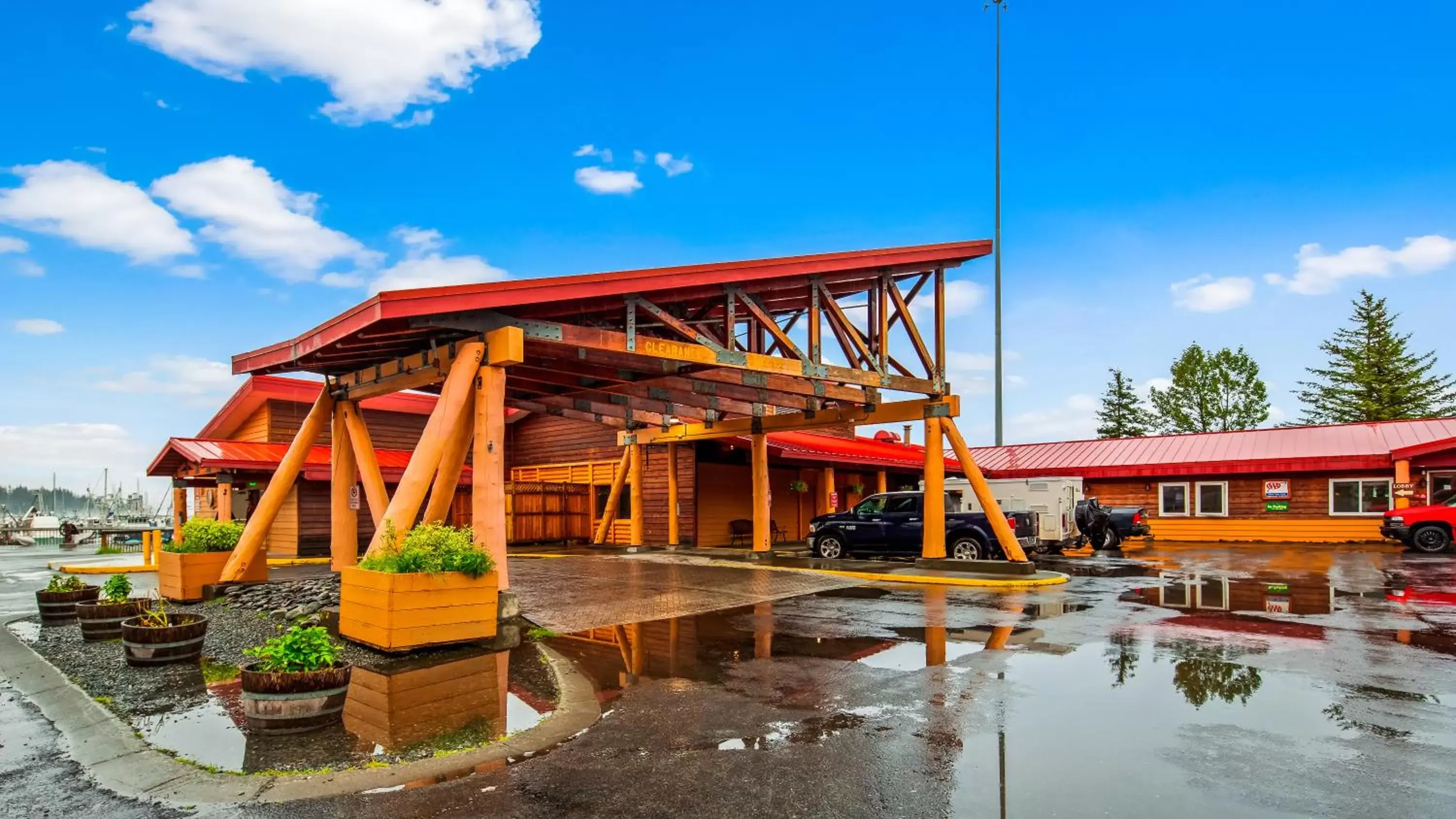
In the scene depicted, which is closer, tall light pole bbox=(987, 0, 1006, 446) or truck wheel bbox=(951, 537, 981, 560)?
truck wheel bbox=(951, 537, 981, 560)

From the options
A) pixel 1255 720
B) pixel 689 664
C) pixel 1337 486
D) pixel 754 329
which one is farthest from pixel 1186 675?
pixel 1337 486

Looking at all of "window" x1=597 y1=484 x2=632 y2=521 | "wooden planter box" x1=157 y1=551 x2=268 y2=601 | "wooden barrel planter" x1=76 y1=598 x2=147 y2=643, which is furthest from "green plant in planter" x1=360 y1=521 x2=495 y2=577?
"window" x1=597 y1=484 x2=632 y2=521

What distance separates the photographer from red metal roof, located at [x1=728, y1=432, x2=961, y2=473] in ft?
76.5

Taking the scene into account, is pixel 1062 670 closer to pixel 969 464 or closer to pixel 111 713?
pixel 111 713

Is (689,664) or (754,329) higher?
(754,329)

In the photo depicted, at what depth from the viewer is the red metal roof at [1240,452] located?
2794cm

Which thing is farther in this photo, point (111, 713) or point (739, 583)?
point (739, 583)

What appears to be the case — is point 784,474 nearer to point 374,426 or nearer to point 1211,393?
point 374,426

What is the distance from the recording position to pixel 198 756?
5.42m

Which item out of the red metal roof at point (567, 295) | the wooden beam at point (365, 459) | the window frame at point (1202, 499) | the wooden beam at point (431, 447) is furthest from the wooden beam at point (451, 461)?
the window frame at point (1202, 499)

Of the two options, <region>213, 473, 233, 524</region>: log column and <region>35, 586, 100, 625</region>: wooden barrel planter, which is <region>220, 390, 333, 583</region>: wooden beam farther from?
<region>213, 473, 233, 524</region>: log column

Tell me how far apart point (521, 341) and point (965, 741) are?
21.8ft

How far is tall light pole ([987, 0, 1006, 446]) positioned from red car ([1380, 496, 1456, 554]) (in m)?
→ 13.1

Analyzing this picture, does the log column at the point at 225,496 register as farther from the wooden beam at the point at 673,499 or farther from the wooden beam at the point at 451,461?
the wooden beam at the point at 451,461
